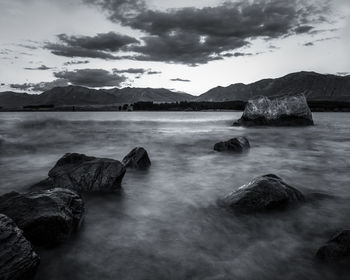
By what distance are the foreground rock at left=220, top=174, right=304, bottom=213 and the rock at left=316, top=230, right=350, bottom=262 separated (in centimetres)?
205

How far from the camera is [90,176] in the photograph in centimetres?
871

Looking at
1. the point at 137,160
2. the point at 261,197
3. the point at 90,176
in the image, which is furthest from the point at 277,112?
the point at 90,176

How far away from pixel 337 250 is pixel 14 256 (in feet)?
15.9

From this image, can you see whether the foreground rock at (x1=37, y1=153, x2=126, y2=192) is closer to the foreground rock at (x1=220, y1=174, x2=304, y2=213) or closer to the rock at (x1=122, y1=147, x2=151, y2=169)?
the rock at (x1=122, y1=147, x2=151, y2=169)

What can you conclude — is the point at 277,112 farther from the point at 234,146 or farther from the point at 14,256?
the point at 14,256

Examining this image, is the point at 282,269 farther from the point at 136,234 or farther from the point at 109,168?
the point at 109,168

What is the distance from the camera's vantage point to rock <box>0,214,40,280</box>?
405 cm

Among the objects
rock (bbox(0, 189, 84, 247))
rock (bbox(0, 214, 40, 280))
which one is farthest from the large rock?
rock (bbox(0, 214, 40, 280))

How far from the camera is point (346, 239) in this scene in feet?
15.9

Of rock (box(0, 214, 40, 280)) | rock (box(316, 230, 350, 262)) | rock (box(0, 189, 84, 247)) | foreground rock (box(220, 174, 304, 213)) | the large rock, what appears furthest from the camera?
the large rock

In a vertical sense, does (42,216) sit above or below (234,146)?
above

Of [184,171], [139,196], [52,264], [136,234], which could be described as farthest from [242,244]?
[184,171]

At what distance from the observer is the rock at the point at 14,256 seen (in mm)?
4047

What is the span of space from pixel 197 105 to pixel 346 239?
162m
